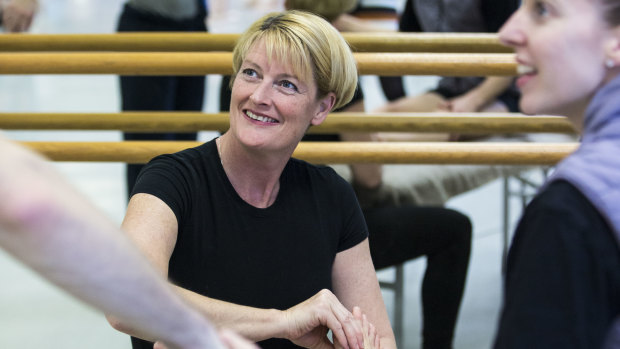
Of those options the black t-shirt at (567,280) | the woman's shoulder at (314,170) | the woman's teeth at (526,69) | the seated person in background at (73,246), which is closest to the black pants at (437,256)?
the woman's shoulder at (314,170)

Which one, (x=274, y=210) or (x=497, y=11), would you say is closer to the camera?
(x=274, y=210)

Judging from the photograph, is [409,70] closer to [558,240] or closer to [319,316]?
[319,316]

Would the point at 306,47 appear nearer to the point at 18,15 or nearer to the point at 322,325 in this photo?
the point at 322,325

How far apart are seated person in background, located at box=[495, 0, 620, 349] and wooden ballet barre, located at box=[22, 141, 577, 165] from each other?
1111mm

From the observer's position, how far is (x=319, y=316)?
149 centimetres

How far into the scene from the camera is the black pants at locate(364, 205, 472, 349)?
250 cm

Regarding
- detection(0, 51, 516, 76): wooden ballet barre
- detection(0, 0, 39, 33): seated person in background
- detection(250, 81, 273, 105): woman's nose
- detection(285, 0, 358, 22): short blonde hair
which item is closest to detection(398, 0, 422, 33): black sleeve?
detection(285, 0, 358, 22): short blonde hair

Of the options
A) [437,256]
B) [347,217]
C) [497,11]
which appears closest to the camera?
[347,217]

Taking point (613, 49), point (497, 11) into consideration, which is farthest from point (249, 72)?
point (497, 11)

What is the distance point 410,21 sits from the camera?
3248 millimetres

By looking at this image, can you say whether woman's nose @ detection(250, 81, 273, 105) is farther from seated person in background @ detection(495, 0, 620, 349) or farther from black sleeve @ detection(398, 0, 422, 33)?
black sleeve @ detection(398, 0, 422, 33)

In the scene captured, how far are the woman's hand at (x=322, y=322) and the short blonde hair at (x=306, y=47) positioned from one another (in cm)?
49

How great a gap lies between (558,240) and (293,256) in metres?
0.91

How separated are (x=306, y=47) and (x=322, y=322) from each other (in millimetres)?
586
